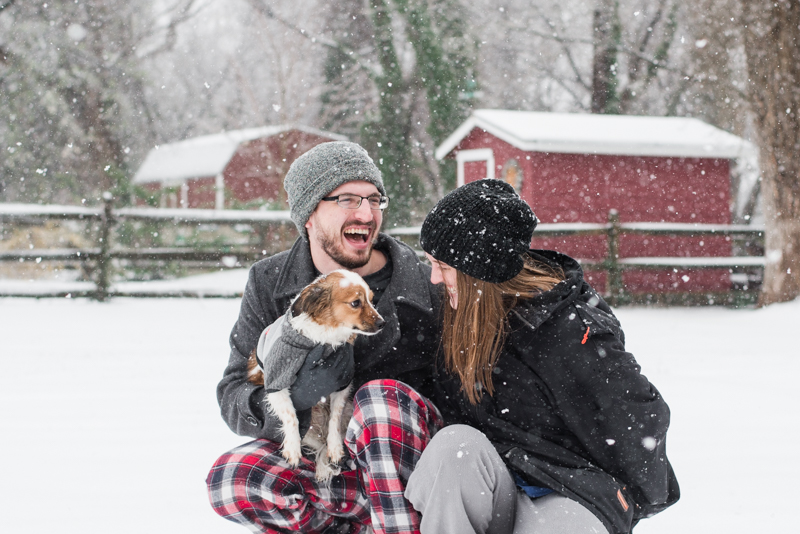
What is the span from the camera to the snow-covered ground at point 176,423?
2.93 metres

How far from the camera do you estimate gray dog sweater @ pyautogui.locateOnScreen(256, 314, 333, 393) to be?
229 centimetres

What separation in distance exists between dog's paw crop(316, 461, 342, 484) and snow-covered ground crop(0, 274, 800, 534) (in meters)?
0.55

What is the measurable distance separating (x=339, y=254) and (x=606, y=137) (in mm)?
10759

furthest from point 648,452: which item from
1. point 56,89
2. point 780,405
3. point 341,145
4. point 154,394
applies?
point 56,89

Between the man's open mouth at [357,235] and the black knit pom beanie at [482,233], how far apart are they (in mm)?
610

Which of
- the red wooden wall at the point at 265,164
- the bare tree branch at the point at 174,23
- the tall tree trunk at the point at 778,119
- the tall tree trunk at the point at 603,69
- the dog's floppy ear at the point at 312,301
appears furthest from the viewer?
the bare tree branch at the point at 174,23

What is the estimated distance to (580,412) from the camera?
2.02 m

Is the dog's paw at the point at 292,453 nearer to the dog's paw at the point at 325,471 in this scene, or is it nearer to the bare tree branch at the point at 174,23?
the dog's paw at the point at 325,471

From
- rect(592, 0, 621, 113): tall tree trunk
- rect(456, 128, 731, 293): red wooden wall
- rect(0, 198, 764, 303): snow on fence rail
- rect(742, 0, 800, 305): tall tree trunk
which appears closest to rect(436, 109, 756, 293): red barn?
rect(456, 128, 731, 293): red wooden wall

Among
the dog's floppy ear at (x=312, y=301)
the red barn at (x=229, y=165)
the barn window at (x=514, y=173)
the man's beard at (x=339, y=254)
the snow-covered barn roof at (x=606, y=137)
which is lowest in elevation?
the red barn at (x=229, y=165)

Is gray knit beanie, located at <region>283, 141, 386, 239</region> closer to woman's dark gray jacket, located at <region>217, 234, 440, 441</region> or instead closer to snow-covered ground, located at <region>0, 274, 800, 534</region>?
woman's dark gray jacket, located at <region>217, 234, 440, 441</region>

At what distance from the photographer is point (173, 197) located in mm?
25125

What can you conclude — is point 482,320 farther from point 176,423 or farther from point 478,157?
point 478,157

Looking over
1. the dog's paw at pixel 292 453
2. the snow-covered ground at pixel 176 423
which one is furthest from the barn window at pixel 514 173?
the dog's paw at pixel 292 453
